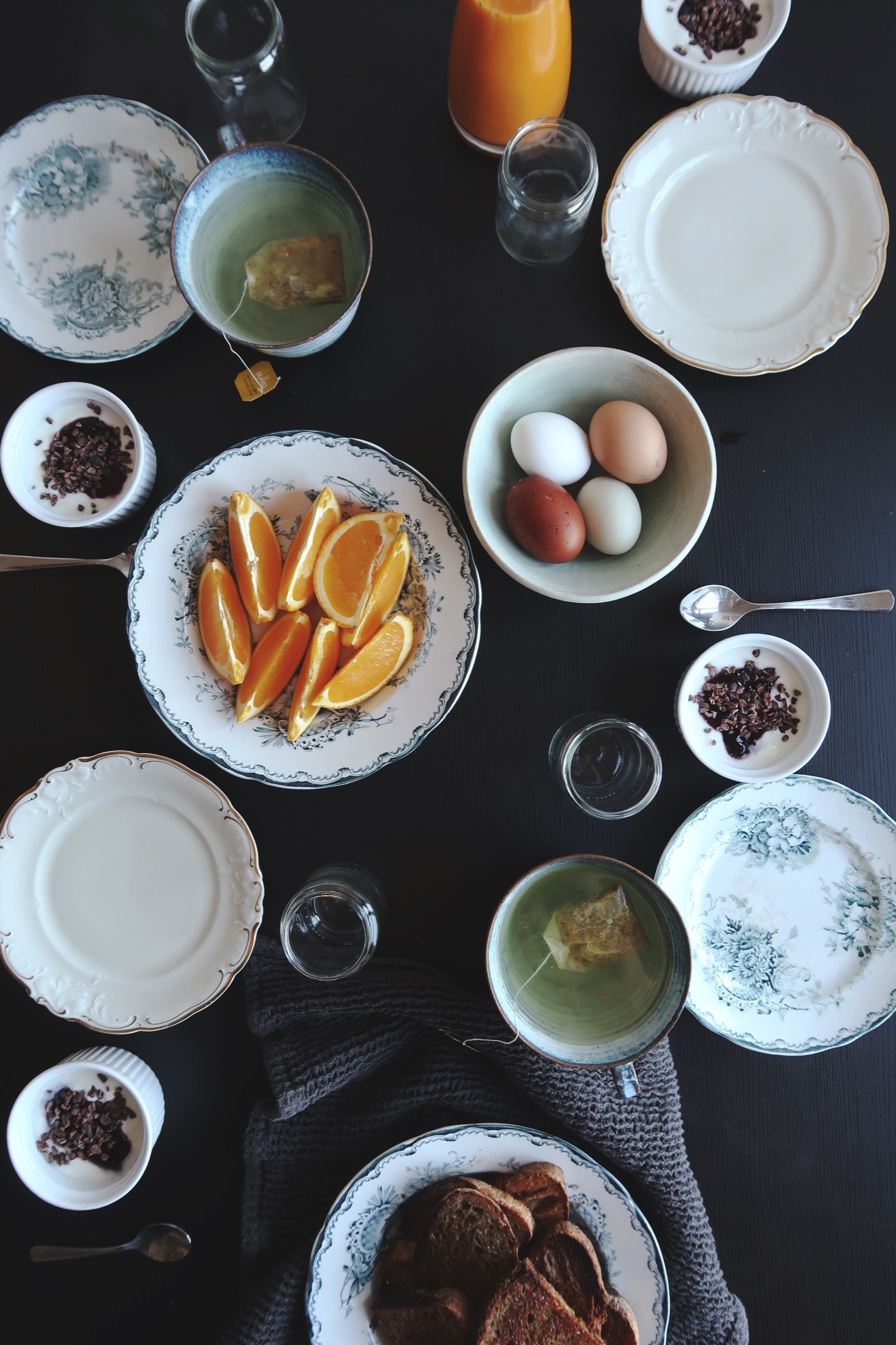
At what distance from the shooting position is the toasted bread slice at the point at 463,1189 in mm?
922

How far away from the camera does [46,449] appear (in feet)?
3.14

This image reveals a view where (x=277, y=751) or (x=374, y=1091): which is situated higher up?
(x=277, y=751)

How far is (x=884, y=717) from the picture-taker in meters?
1.00

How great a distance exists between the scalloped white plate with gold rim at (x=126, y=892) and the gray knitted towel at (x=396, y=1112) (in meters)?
0.08

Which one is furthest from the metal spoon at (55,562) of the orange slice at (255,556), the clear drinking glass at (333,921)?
the clear drinking glass at (333,921)

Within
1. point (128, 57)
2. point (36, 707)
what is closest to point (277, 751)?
point (36, 707)

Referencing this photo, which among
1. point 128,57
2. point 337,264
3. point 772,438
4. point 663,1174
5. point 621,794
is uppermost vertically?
point 128,57

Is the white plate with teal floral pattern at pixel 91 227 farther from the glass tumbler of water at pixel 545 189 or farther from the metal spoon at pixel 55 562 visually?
the glass tumbler of water at pixel 545 189

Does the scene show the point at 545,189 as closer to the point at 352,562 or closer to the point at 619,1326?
the point at 352,562

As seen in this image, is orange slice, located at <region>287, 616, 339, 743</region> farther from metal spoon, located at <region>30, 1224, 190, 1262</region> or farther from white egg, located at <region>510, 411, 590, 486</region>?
metal spoon, located at <region>30, 1224, 190, 1262</region>

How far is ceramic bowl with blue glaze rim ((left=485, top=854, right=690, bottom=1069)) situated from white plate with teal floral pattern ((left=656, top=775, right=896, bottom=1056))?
81 millimetres

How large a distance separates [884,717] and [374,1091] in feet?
2.69

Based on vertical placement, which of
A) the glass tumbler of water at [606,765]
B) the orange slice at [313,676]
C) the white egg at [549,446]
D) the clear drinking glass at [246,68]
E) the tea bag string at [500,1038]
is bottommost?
the tea bag string at [500,1038]

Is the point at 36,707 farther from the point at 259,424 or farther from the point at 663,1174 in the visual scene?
the point at 663,1174
